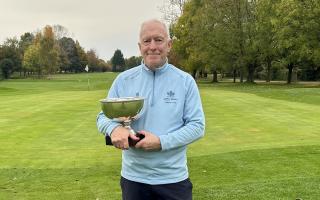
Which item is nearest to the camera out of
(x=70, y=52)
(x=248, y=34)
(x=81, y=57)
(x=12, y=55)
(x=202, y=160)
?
(x=202, y=160)

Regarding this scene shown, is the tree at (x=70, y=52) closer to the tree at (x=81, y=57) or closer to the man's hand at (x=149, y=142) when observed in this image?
the tree at (x=81, y=57)

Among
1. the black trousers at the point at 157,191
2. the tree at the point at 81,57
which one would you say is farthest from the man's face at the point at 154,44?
the tree at the point at 81,57

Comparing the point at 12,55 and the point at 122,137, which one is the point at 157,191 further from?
the point at 12,55

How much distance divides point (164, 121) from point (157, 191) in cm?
51

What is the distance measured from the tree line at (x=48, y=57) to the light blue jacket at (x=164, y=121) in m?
49.6

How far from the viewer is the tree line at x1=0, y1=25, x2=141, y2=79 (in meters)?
96.6

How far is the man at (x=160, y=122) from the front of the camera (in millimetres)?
3520

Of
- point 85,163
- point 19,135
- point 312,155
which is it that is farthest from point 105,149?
point 312,155

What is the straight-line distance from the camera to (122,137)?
3250 mm

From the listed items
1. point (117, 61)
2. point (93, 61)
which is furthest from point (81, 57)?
point (117, 61)

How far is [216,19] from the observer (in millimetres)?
62188

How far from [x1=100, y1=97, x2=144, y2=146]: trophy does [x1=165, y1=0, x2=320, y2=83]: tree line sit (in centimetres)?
4859

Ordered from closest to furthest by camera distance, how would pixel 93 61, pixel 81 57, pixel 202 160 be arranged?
pixel 202 160 → pixel 81 57 → pixel 93 61

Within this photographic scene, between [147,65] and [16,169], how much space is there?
6900 mm
